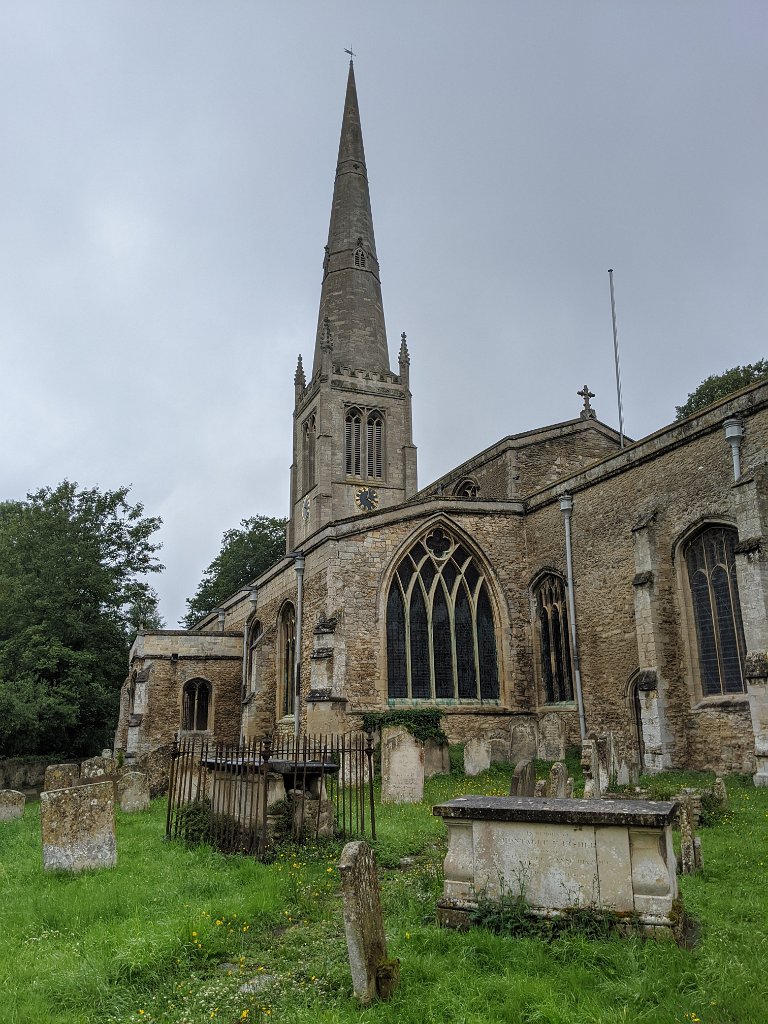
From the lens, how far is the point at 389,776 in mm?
13320

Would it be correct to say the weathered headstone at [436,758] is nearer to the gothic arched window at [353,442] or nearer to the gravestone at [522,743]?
the gravestone at [522,743]

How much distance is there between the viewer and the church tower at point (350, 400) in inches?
1610

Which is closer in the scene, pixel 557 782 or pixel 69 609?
pixel 557 782

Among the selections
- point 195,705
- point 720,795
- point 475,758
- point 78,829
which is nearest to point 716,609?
point 475,758

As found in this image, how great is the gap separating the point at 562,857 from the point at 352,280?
41076 mm

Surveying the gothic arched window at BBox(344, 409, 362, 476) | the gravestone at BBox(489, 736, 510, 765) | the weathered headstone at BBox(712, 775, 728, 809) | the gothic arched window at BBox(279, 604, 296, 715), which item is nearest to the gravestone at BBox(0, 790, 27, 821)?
the gothic arched window at BBox(279, 604, 296, 715)

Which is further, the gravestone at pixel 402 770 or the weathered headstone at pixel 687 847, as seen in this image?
the gravestone at pixel 402 770

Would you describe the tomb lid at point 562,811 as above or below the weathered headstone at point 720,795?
above

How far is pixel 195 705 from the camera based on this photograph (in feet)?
91.0

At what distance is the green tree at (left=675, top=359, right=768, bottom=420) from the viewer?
26.4 m

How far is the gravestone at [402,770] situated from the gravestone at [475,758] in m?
3.19

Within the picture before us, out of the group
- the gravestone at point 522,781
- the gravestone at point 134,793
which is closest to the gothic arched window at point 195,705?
the gravestone at point 134,793

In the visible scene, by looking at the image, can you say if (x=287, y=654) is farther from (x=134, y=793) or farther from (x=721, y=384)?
(x=721, y=384)

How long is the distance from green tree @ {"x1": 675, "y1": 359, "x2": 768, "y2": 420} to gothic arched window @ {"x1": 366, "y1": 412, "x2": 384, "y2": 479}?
55.4 feet
